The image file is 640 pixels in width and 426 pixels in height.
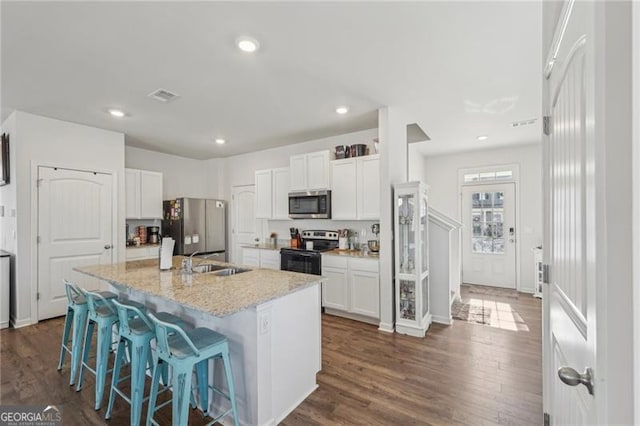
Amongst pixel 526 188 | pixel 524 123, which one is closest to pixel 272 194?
pixel 524 123

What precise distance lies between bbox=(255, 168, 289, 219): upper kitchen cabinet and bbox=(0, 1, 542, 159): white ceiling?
1.04 meters

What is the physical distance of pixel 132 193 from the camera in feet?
16.1

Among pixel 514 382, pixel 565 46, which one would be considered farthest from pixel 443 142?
pixel 565 46

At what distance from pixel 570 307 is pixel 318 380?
1.97m

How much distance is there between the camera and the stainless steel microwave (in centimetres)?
431

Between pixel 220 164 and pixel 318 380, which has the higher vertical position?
pixel 220 164

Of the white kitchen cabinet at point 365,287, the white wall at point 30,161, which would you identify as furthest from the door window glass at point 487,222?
the white wall at point 30,161

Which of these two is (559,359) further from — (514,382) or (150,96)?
(150,96)

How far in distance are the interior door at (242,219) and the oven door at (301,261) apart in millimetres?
1659

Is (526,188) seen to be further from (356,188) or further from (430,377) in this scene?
A: (430,377)

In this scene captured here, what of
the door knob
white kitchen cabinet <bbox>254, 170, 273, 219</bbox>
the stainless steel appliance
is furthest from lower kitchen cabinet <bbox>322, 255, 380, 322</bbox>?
the door knob

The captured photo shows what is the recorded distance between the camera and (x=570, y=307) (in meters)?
1.04

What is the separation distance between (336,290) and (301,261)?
26.0 inches

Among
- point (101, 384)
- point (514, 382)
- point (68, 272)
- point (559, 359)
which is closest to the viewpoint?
point (559, 359)
